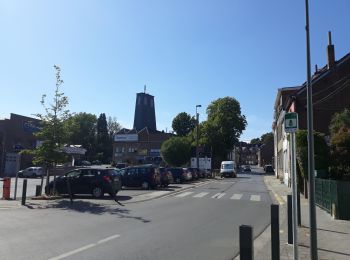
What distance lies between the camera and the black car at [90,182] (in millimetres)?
23391

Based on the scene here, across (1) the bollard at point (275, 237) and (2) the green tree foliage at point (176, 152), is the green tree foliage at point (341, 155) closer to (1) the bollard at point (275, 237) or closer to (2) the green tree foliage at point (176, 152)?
(1) the bollard at point (275, 237)

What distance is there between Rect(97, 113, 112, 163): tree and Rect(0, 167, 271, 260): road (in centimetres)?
10350

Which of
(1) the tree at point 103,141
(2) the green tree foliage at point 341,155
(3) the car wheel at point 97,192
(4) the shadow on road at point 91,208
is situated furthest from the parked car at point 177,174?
(1) the tree at point 103,141

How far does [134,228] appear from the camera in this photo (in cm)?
1243

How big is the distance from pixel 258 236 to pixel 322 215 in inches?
207

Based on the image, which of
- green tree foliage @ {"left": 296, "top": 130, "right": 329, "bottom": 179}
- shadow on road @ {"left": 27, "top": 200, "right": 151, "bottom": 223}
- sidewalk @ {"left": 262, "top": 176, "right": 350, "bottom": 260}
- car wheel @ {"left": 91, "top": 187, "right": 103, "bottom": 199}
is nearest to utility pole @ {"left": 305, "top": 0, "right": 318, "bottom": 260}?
sidewalk @ {"left": 262, "top": 176, "right": 350, "bottom": 260}

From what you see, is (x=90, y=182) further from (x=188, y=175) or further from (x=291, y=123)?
(x=188, y=175)

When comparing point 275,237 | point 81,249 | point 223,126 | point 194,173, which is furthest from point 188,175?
point 223,126

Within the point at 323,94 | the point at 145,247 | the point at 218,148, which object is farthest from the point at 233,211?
the point at 218,148

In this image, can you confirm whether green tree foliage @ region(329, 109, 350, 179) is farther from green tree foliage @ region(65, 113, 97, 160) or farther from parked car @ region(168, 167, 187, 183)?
green tree foliage @ region(65, 113, 97, 160)

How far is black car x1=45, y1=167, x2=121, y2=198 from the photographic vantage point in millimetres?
23391

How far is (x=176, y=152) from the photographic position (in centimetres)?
7088

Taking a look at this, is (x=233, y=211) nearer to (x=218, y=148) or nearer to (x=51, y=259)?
(x=51, y=259)

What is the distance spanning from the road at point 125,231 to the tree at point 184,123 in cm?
9250
